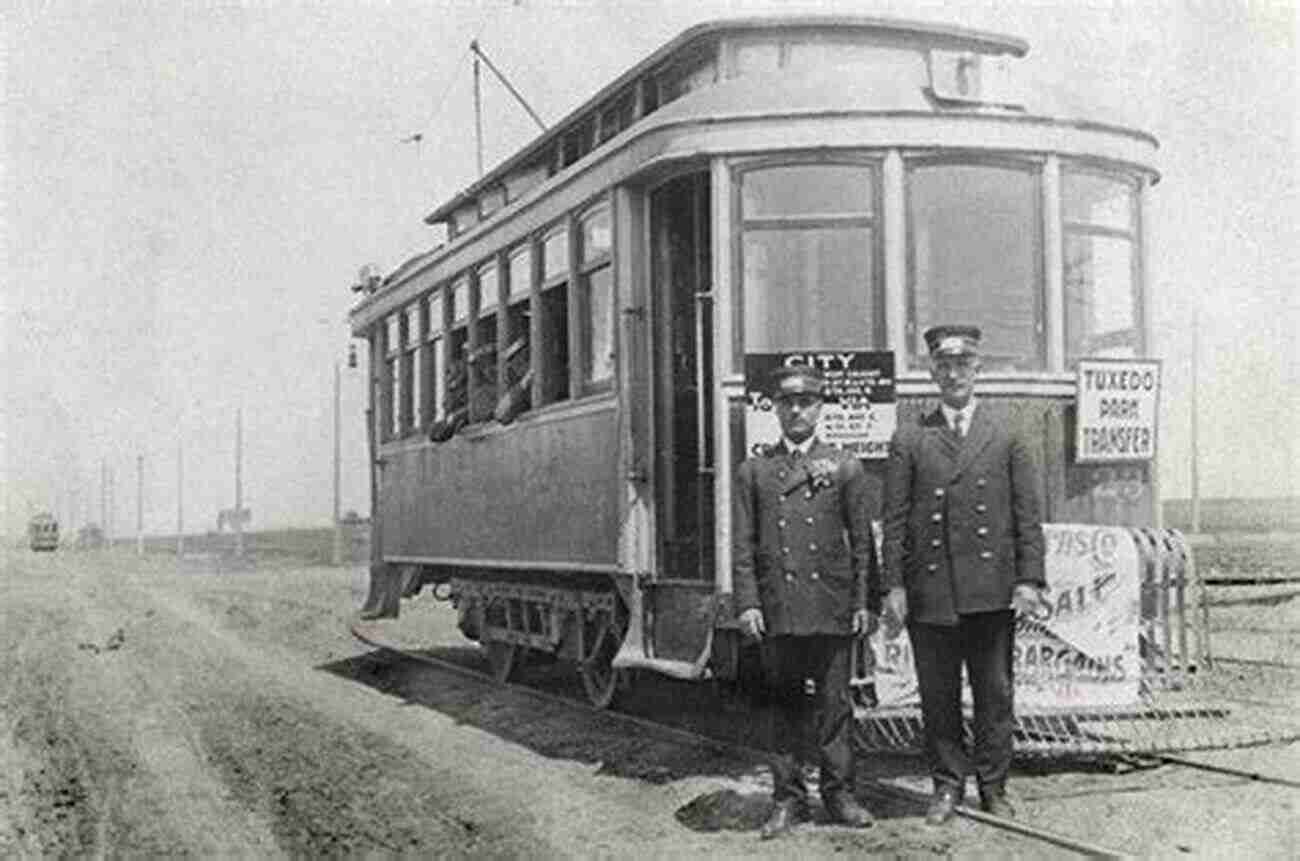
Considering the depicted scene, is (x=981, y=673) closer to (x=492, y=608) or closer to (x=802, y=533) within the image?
(x=802, y=533)

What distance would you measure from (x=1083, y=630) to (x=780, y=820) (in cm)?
180

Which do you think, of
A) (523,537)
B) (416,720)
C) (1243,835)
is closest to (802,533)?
(1243,835)

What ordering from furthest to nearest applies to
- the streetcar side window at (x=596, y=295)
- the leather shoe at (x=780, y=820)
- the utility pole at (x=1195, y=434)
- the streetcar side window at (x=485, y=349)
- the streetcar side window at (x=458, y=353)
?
the utility pole at (x=1195, y=434), the streetcar side window at (x=458, y=353), the streetcar side window at (x=485, y=349), the streetcar side window at (x=596, y=295), the leather shoe at (x=780, y=820)

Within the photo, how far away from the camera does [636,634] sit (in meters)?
8.84

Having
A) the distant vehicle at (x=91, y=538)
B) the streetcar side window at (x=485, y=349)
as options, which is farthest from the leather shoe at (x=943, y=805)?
the distant vehicle at (x=91, y=538)

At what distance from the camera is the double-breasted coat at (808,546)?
6.84 m

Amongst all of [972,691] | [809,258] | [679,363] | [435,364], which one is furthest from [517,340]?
[972,691]

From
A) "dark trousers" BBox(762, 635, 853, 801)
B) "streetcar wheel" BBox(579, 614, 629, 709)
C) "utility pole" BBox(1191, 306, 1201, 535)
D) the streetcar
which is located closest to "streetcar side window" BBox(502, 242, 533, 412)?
the streetcar

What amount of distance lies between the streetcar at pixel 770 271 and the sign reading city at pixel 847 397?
3 cm

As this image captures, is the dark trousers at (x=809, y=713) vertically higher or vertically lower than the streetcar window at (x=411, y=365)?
lower

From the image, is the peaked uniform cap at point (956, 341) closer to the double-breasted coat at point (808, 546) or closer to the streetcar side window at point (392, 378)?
the double-breasted coat at point (808, 546)

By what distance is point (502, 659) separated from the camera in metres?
12.8

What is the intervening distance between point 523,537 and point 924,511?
170 inches

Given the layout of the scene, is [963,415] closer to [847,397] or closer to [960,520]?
[960,520]
